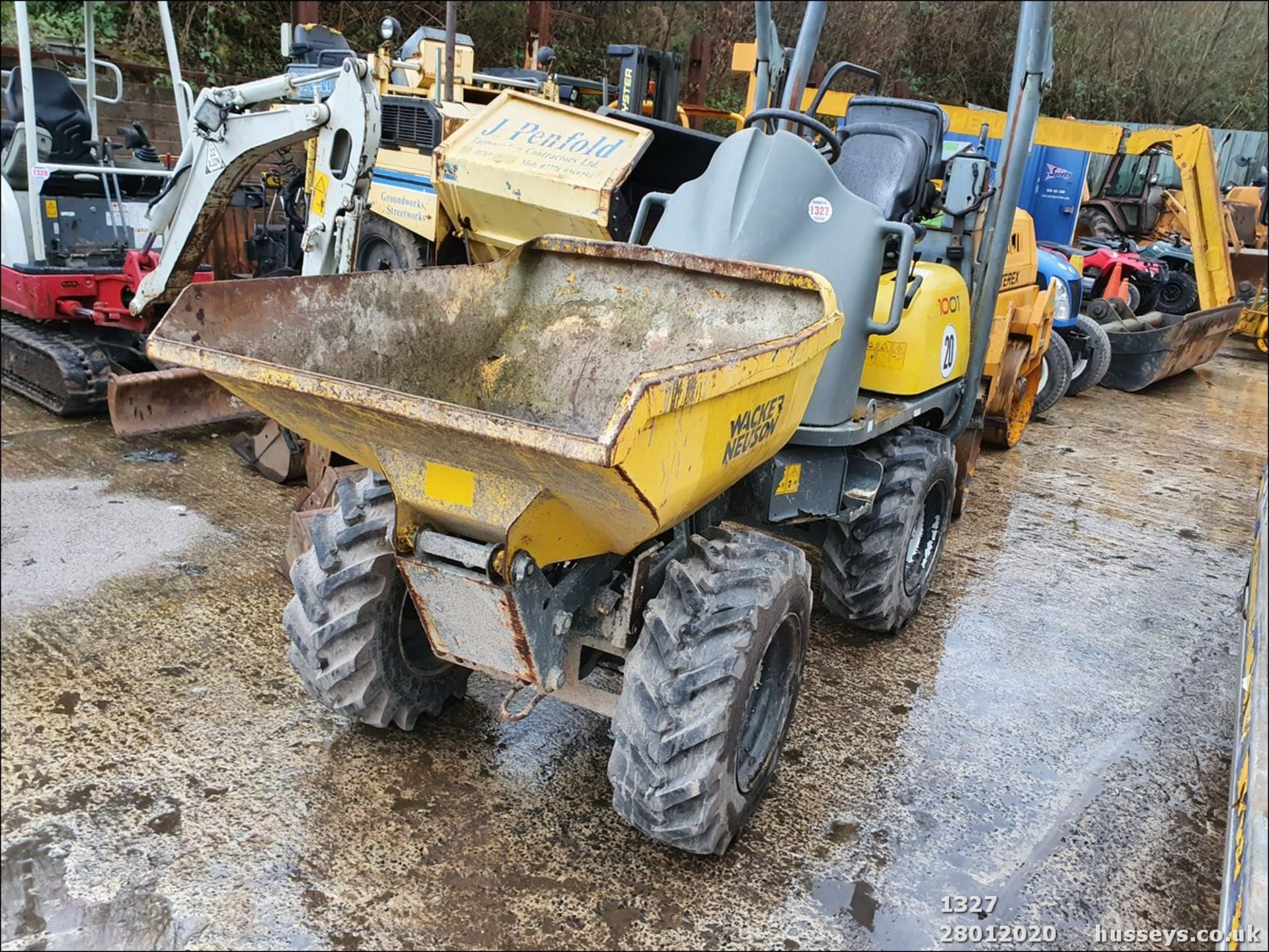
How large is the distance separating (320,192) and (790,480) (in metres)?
2.72

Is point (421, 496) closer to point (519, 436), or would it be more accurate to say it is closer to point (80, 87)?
point (519, 436)

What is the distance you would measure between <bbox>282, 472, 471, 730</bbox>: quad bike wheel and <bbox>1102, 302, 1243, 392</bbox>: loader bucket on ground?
300 inches

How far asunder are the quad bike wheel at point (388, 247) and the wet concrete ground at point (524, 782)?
2.57m

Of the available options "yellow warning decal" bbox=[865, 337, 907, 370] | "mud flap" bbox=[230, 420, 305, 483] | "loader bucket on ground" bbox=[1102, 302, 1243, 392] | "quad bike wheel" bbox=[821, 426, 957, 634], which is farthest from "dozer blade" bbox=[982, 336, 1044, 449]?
"mud flap" bbox=[230, 420, 305, 483]

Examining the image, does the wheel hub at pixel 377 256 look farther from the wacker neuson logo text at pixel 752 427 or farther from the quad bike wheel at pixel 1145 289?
the quad bike wheel at pixel 1145 289

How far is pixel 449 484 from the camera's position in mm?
2295

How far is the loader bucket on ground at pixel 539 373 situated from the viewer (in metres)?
2.03

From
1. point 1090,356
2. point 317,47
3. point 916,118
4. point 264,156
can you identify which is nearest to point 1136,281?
point 1090,356

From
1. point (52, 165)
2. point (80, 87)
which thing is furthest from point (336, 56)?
point (52, 165)

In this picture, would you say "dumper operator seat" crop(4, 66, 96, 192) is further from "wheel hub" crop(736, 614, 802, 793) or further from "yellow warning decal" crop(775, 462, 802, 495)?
"wheel hub" crop(736, 614, 802, 793)

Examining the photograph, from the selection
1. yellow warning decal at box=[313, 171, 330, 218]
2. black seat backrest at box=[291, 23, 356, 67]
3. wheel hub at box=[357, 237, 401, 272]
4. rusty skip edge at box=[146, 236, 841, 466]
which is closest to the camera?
rusty skip edge at box=[146, 236, 841, 466]

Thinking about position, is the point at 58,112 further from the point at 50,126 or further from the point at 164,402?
the point at 164,402

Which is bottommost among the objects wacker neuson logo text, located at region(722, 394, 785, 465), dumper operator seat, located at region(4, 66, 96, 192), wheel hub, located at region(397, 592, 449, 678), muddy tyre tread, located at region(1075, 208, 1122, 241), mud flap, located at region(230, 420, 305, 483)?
mud flap, located at region(230, 420, 305, 483)

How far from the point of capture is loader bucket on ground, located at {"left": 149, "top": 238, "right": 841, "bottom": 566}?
79.8 inches
